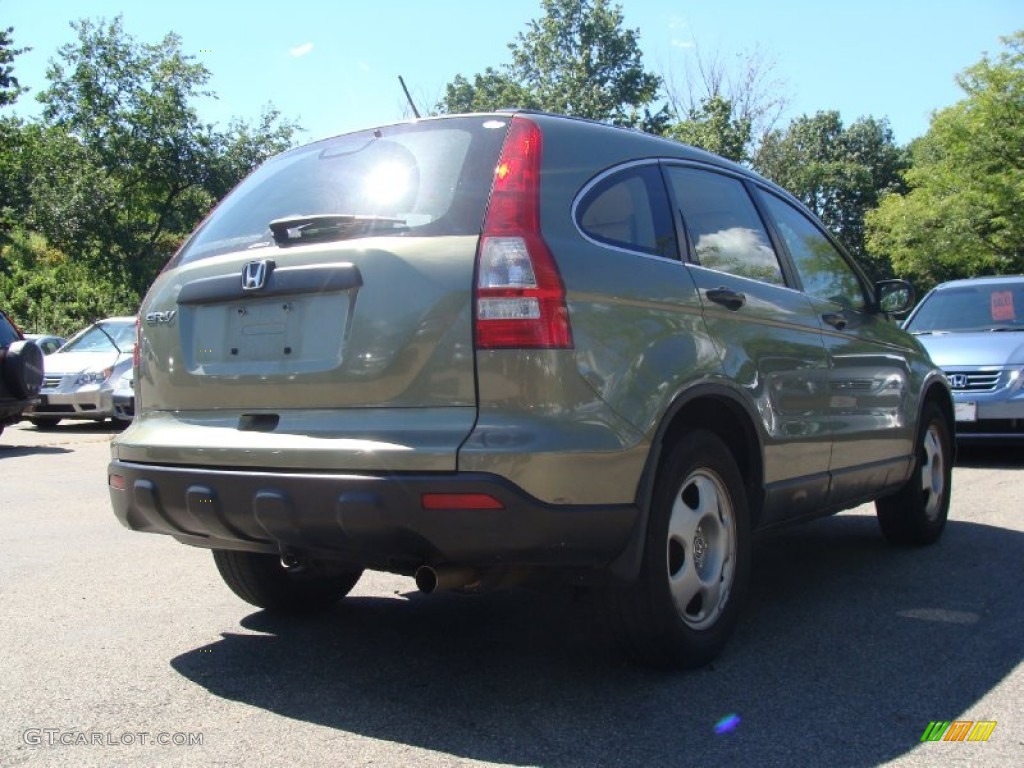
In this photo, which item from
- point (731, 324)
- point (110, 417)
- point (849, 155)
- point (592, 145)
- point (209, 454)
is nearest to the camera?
point (209, 454)

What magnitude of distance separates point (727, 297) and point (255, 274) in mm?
1698

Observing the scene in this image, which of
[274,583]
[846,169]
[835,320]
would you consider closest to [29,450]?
[274,583]

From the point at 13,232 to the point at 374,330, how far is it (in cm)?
2907

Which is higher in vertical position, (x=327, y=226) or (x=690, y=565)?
(x=327, y=226)

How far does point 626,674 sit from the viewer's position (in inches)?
135

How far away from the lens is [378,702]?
3217 millimetres

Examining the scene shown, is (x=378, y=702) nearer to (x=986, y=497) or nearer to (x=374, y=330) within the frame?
(x=374, y=330)

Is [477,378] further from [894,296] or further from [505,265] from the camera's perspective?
[894,296]

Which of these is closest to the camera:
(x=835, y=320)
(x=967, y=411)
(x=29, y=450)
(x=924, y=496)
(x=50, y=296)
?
(x=835, y=320)

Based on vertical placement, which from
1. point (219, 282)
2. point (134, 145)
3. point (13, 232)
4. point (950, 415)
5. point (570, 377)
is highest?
point (134, 145)

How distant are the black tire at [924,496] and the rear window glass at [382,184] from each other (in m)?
3.36

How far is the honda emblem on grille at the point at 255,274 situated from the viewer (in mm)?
3197

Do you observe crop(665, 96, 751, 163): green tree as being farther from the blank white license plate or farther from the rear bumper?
the rear bumper

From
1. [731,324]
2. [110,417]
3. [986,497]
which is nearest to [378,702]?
[731,324]
